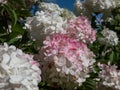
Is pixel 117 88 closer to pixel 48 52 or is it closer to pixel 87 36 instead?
pixel 87 36

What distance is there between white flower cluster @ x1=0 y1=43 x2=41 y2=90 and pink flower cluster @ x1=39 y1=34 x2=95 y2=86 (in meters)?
0.39

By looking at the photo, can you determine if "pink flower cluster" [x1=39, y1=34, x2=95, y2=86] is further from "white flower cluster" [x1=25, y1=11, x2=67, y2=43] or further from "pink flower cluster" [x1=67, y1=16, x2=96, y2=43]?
"pink flower cluster" [x1=67, y1=16, x2=96, y2=43]

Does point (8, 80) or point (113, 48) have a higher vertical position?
point (113, 48)

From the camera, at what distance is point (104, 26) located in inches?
260

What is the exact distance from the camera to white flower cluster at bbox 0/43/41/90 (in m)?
2.21

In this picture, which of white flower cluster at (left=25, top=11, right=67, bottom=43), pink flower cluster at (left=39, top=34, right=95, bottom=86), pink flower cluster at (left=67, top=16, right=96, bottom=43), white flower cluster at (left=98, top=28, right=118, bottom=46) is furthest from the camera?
white flower cluster at (left=98, top=28, right=118, bottom=46)

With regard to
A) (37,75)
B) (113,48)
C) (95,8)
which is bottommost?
(37,75)

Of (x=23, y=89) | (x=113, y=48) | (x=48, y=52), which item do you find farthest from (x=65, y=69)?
(x=113, y=48)

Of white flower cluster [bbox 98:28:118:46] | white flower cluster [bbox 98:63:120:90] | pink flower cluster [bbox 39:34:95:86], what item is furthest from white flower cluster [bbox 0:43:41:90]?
white flower cluster [bbox 98:28:118:46]

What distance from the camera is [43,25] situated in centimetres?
329

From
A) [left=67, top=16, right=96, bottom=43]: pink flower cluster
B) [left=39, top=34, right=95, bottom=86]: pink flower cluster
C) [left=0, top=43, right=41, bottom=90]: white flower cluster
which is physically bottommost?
[left=0, top=43, right=41, bottom=90]: white flower cluster

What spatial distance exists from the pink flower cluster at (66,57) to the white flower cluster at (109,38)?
3035 millimetres

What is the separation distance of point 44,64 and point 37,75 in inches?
20.0

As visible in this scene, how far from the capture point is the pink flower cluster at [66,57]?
2.91m
